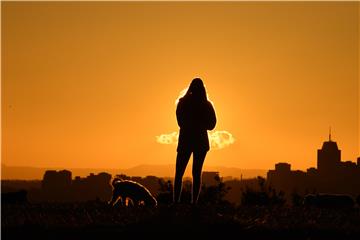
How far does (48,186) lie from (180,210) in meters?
76.8

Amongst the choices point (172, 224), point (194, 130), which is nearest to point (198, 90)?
point (194, 130)

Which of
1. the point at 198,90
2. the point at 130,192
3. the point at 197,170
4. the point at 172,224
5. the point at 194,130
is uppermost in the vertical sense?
the point at 198,90

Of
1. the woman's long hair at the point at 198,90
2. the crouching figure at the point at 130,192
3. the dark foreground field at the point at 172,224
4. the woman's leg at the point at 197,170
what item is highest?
the woman's long hair at the point at 198,90

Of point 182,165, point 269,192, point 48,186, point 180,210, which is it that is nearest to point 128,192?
point 182,165

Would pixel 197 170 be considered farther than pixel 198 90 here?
No

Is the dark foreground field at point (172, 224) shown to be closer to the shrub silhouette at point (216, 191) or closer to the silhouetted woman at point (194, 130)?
the silhouetted woman at point (194, 130)

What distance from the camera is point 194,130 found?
670 inches

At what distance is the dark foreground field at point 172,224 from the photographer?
12086 mm

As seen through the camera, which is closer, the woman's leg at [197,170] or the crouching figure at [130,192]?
the woman's leg at [197,170]

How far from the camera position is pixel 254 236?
40.3 feet

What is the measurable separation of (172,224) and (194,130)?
464 cm

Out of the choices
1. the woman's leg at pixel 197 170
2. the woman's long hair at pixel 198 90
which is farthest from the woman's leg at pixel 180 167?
the woman's long hair at pixel 198 90

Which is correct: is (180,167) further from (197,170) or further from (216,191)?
(216,191)

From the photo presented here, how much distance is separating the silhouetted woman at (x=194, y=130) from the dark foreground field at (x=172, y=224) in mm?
981
